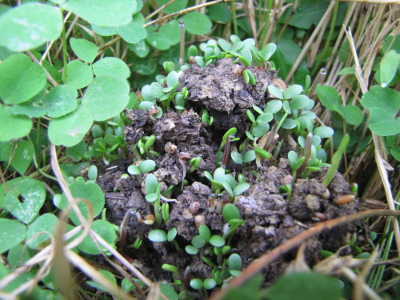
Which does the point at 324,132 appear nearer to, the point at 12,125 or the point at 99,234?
the point at 99,234

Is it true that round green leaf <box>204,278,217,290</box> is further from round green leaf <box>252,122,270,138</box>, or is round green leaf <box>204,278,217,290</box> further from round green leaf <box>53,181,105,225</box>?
round green leaf <box>252,122,270,138</box>

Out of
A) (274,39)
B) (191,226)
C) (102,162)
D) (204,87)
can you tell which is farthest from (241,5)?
(191,226)

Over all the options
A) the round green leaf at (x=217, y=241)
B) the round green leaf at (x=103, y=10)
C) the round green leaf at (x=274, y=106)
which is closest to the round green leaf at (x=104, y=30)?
the round green leaf at (x=103, y=10)

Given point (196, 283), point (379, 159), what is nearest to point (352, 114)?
point (379, 159)

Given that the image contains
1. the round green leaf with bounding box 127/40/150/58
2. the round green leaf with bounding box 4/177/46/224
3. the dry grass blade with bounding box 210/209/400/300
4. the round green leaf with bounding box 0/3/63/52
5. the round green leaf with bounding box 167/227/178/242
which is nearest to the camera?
the dry grass blade with bounding box 210/209/400/300

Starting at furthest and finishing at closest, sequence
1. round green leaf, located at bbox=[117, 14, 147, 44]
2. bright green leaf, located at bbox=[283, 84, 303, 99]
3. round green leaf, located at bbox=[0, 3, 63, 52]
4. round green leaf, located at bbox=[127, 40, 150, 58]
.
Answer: round green leaf, located at bbox=[127, 40, 150, 58] < round green leaf, located at bbox=[117, 14, 147, 44] < bright green leaf, located at bbox=[283, 84, 303, 99] < round green leaf, located at bbox=[0, 3, 63, 52]

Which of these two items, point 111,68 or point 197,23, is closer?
point 111,68

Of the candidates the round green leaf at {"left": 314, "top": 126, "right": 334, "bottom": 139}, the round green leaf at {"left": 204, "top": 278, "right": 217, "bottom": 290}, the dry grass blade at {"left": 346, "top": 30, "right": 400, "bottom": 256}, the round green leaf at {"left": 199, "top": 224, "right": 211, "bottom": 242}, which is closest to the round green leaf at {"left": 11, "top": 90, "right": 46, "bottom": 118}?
the round green leaf at {"left": 199, "top": 224, "right": 211, "bottom": 242}
